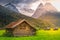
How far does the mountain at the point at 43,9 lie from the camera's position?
12.1 metres

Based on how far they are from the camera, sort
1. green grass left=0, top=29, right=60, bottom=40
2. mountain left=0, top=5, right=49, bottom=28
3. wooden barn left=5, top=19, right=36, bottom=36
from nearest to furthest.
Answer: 1. green grass left=0, top=29, right=60, bottom=40
2. mountain left=0, top=5, right=49, bottom=28
3. wooden barn left=5, top=19, right=36, bottom=36

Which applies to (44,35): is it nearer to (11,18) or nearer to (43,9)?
(43,9)

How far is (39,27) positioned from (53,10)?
0.83 m

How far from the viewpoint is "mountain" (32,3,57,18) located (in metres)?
12.1

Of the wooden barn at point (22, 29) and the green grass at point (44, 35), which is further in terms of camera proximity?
the wooden barn at point (22, 29)

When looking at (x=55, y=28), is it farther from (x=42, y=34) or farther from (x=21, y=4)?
(x=21, y=4)

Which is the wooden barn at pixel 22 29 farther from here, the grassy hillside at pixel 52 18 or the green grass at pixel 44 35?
the grassy hillside at pixel 52 18

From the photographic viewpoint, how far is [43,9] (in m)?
12.2

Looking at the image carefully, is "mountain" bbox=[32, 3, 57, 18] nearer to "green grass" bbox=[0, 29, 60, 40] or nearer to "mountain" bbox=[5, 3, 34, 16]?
"mountain" bbox=[5, 3, 34, 16]

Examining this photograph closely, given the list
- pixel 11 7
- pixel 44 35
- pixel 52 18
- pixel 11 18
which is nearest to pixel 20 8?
pixel 11 7

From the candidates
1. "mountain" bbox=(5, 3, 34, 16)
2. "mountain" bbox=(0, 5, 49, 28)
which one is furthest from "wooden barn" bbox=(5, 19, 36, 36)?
Result: "mountain" bbox=(5, 3, 34, 16)

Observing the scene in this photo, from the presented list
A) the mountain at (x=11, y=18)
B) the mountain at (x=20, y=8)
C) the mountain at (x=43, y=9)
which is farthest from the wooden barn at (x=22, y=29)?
the mountain at (x=43, y=9)

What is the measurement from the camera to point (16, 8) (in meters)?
12.1

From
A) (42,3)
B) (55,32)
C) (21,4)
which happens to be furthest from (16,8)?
(55,32)
